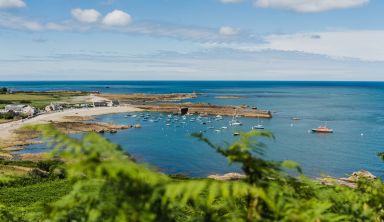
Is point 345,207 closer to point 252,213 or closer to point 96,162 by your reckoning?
point 252,213

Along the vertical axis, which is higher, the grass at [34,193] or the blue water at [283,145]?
the grass at [34,193]

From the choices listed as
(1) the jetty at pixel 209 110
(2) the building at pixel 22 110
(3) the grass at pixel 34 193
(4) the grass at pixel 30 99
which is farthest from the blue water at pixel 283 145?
(4) the grass at pixel 30 99

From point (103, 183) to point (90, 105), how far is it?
451 feet

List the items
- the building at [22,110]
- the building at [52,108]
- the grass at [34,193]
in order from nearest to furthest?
the grass at [34,193] < the building at [22,110] < the building at [52,108]

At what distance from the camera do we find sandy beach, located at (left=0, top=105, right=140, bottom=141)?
271ft

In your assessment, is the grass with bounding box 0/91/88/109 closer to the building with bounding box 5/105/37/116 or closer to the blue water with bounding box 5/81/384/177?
the building with bounding box 5/105/37/116

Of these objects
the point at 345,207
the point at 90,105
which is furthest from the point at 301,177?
the point at 90,105

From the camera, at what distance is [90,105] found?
137250 mm

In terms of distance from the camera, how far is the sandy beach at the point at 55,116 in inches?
3250

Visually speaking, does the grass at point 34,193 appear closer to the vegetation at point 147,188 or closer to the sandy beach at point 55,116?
the vegetation at point 147,188

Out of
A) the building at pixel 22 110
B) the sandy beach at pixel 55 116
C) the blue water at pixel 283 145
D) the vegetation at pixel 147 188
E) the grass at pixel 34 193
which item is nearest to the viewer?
the vegetation at pixel 147 188

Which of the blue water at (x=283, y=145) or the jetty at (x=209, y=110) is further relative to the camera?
the jetty at (x=209, y=110)

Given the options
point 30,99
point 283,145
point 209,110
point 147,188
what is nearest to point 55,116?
point 209,110

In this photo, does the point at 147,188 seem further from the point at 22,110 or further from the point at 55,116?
the point at 22,110
